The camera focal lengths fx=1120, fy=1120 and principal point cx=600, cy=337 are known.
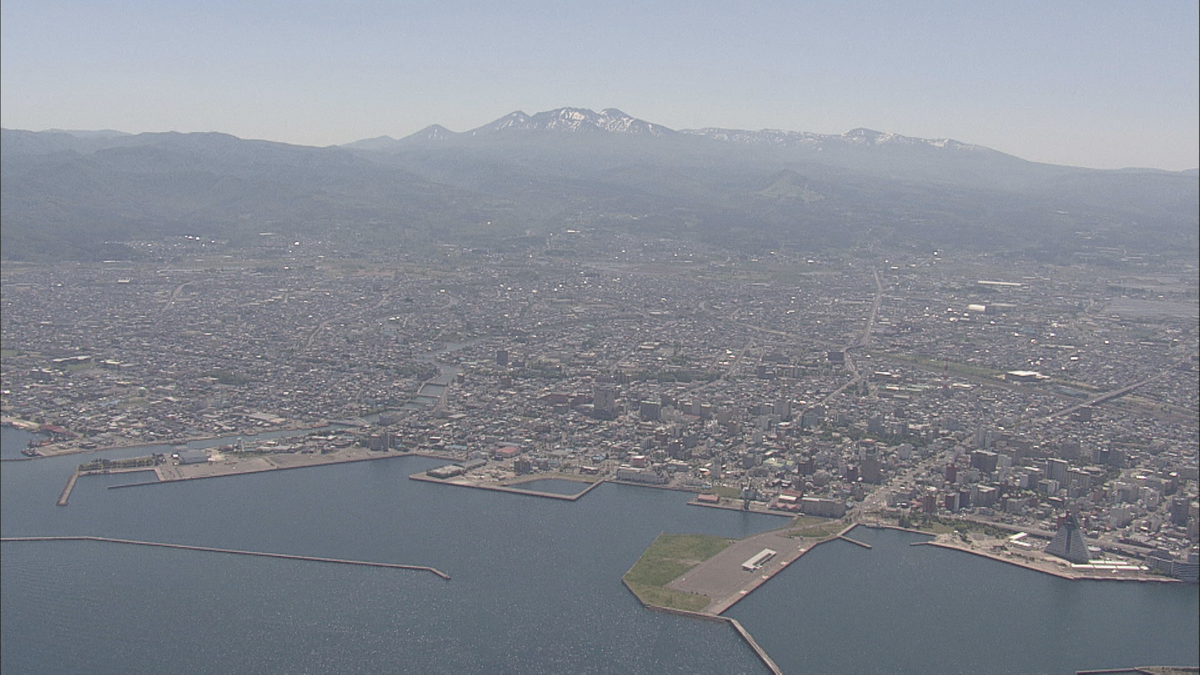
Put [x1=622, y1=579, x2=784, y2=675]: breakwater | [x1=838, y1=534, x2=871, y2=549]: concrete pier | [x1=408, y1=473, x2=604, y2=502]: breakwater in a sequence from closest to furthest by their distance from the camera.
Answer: [x1=622, y1=579, x2=784, y2=675]: breakwater
[x1=838, y1=534, x2=871, y2=549]: concrete pier
[x1=408, y1=473, x2=604, y2=502]: breakwater

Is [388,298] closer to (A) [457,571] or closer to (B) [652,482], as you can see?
(B) [652,482]

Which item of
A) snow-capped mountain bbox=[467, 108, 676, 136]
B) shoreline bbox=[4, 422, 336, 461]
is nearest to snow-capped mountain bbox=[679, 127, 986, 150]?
snow-capped mountain bbox=[467, 108, 676, 136]

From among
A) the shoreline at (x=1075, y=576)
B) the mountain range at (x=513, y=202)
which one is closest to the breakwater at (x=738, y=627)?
the shoreline at (x=1075, y=576)

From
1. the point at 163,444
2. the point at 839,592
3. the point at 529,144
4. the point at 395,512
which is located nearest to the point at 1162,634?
the point at 839,592

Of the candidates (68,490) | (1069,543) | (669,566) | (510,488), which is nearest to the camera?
(669,566)

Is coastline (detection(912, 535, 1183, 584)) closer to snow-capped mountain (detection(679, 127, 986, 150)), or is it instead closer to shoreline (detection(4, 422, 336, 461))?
shoreline (detection(4, 422, 336, 461))

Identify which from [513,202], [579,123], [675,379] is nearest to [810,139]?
[579,123]

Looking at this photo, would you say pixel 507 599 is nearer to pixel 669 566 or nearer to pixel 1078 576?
pixel 669 566
